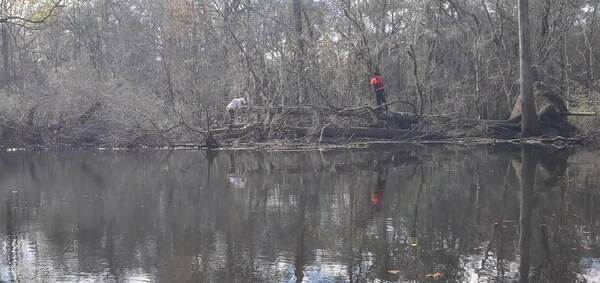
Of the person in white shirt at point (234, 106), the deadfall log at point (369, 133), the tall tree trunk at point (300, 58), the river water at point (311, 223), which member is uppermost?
the tall tree trunk at point (300, 58)

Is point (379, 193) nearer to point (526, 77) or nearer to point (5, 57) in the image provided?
point (526, 77)

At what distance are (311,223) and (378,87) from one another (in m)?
14.2

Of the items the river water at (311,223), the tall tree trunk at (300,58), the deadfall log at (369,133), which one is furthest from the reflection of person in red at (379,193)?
the tall tree trunk at (300,58)

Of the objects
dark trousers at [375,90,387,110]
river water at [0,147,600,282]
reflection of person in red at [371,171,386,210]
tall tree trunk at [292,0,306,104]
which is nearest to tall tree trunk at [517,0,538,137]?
dark trousers at [375,90,387,110]

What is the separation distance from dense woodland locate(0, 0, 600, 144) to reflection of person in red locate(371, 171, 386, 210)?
10.7 meters

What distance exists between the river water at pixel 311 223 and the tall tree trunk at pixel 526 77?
648cm

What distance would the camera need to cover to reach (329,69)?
26.5 meters

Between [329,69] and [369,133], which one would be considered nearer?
[369,133]

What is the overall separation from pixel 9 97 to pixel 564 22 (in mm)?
26353

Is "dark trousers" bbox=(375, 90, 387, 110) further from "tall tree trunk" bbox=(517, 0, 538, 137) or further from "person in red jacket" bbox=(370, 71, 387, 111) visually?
"tall tree trunk" bbox=(517, 0, 538, 137)

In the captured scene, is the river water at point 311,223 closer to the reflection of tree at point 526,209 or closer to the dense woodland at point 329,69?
the reflection of tree at point 526,209

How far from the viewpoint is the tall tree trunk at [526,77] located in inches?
880

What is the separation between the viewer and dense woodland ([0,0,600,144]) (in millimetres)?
25797

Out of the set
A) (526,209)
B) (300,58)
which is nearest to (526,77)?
(300,58)
